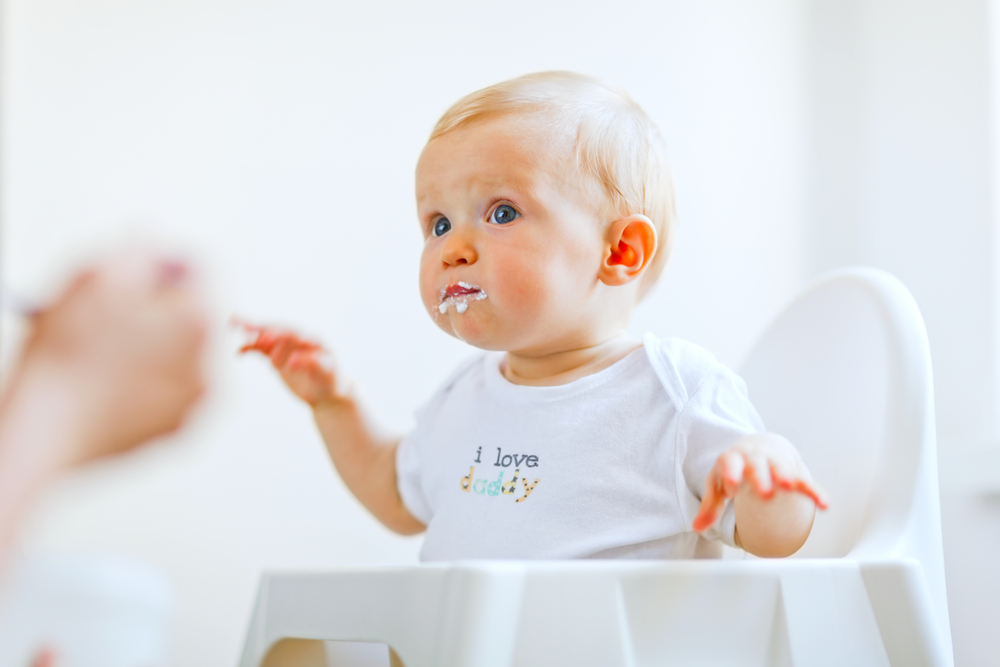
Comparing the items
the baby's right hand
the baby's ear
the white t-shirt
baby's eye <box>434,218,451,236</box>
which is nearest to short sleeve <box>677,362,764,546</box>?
the white t-shirt

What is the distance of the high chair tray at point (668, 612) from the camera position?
0.45m

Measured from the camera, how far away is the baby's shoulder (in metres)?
0.63

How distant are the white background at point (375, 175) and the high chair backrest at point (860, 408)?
362 mm

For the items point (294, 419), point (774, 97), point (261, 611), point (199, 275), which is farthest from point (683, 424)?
point (774, 97)

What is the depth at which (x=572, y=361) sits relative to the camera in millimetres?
706

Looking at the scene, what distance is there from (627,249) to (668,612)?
30cm

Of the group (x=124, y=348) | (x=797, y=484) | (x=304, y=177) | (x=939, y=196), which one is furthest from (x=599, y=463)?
(x=939, y=196)

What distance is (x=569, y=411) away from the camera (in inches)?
26.2

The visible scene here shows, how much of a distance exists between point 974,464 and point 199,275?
912mm

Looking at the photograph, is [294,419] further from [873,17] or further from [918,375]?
[873,17]

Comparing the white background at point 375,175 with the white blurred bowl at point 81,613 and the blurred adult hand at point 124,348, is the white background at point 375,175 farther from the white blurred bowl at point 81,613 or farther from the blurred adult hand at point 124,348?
the blurred adult hand at point 124,348

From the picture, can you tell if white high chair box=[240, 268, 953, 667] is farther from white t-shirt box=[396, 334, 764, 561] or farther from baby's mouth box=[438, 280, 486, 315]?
baby's mouth box=[438, 280, 486, 315]

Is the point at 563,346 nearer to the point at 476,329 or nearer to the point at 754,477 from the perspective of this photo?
the point at 476,329

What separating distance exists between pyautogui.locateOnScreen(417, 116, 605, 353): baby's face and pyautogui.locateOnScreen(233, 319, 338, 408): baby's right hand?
0.15 meters
